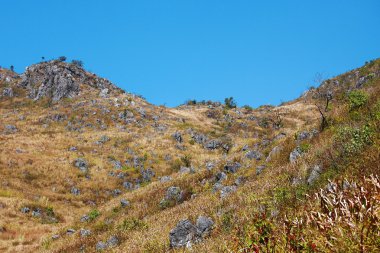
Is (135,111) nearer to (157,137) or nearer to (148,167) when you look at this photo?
(157,137)

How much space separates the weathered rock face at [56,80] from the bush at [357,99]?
92.7m

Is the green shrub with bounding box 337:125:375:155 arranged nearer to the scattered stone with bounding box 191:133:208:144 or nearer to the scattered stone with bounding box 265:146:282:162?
the scattered stone with bounding box 265:146:282:162

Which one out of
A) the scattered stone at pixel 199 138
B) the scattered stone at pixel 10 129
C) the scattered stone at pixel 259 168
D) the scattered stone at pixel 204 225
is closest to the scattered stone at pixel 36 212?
the scattered stone at pixel 259 168

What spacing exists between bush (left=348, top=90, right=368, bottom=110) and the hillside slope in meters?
0.05

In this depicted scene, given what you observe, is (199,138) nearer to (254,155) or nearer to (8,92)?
(254,155)

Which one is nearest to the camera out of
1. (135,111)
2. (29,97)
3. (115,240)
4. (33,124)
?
(115,240)

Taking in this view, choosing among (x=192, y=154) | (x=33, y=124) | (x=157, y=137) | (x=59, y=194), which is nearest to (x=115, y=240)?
(x=59, y=194)

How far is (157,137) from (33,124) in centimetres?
2986

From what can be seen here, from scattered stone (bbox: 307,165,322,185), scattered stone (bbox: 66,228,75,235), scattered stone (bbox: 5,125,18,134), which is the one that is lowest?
scattered stone (bbox: 307,165,322,185)

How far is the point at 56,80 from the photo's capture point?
103 m

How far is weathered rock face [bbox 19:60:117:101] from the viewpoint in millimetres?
100438

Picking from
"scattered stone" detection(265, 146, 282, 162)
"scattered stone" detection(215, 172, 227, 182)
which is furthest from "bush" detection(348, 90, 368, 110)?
"scattered stone" detection(215, 172, 227, 182)

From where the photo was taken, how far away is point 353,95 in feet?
49.0

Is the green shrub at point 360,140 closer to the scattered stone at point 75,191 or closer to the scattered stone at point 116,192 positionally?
the scattered stone at point 75,191
